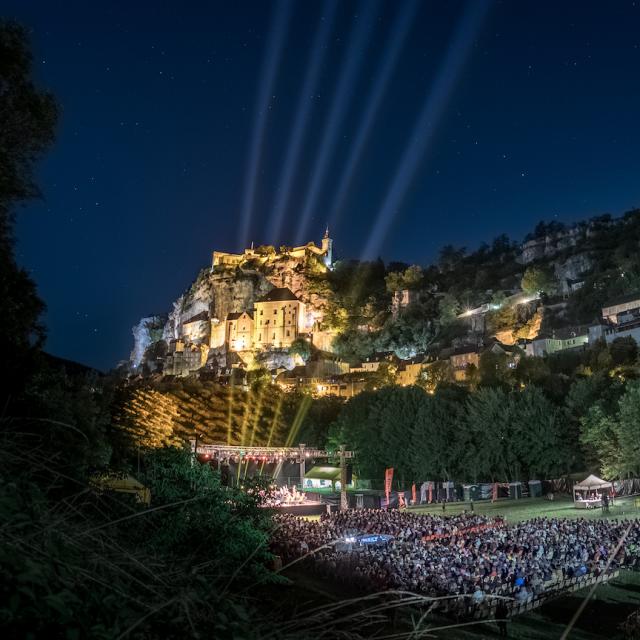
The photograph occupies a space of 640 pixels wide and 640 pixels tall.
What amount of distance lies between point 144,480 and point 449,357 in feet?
213

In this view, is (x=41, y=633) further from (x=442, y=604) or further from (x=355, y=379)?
(x=355, y=379)

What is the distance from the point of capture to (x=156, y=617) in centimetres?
318

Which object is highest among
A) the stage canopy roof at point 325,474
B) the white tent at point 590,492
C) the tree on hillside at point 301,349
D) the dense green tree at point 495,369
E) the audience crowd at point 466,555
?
the tree on hillside at point 301,349

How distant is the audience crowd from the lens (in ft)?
46.9

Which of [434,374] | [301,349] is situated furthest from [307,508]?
[301,349]

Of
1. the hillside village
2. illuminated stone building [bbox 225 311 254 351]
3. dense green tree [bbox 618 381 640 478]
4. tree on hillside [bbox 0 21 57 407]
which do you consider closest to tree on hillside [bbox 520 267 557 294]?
the hillside village

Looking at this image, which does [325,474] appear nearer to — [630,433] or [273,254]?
[630,433]

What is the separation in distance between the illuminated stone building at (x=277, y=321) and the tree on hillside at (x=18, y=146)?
89.1 metres

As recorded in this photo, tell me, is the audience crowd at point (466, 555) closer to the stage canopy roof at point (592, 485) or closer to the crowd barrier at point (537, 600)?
the crowd barrier at point (537, 600)

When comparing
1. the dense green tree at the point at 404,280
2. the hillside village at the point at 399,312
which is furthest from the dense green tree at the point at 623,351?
the dense green tree at the point at 404,280

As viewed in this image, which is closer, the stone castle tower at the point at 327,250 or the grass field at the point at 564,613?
the grass field at the point at 564,613

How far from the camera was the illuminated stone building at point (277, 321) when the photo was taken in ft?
→ 336

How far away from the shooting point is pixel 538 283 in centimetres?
9044

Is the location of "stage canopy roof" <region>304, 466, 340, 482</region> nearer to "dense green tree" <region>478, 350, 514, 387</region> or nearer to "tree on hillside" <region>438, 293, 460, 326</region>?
"dense green tree" <region>478, 350, 514, 387</region>
